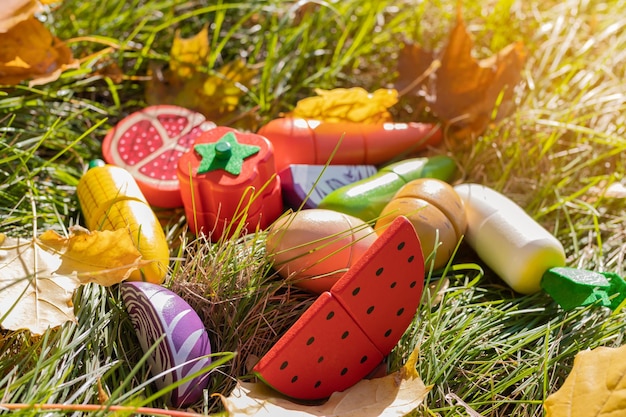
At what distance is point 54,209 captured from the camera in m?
1.35

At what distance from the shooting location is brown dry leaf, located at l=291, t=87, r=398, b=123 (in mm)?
1604

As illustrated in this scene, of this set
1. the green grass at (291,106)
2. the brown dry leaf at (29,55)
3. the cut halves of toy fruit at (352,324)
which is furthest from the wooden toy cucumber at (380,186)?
the brown dry leaf at (29,55)

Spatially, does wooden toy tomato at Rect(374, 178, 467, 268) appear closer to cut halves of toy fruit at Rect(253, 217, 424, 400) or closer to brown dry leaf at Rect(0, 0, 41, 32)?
cut halves of toy fruit at Rect(253, 217, 424, 400)

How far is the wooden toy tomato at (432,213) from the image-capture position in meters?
1.25

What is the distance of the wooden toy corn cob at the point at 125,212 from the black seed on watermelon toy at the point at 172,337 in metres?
0.08

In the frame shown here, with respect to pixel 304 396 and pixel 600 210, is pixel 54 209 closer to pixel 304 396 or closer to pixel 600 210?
pixel 304 396

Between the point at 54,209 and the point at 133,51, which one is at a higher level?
the point at 133,51

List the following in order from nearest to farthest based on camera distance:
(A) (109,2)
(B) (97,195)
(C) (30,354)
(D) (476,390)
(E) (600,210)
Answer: (C) (30,354)
(D) (476,390)
(B) (97,195)
(E) (600,210)
(A) (109,2)

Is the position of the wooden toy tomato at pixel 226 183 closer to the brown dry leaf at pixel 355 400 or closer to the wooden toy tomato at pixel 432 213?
the wooden toy tomato at pixel 432 213

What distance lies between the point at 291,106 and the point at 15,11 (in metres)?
0.67

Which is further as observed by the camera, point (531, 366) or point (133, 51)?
point (133, 51)

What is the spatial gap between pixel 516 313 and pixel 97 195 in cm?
82

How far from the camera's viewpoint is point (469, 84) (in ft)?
5.41

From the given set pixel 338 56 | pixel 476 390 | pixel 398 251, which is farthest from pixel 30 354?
pixel 338 56
